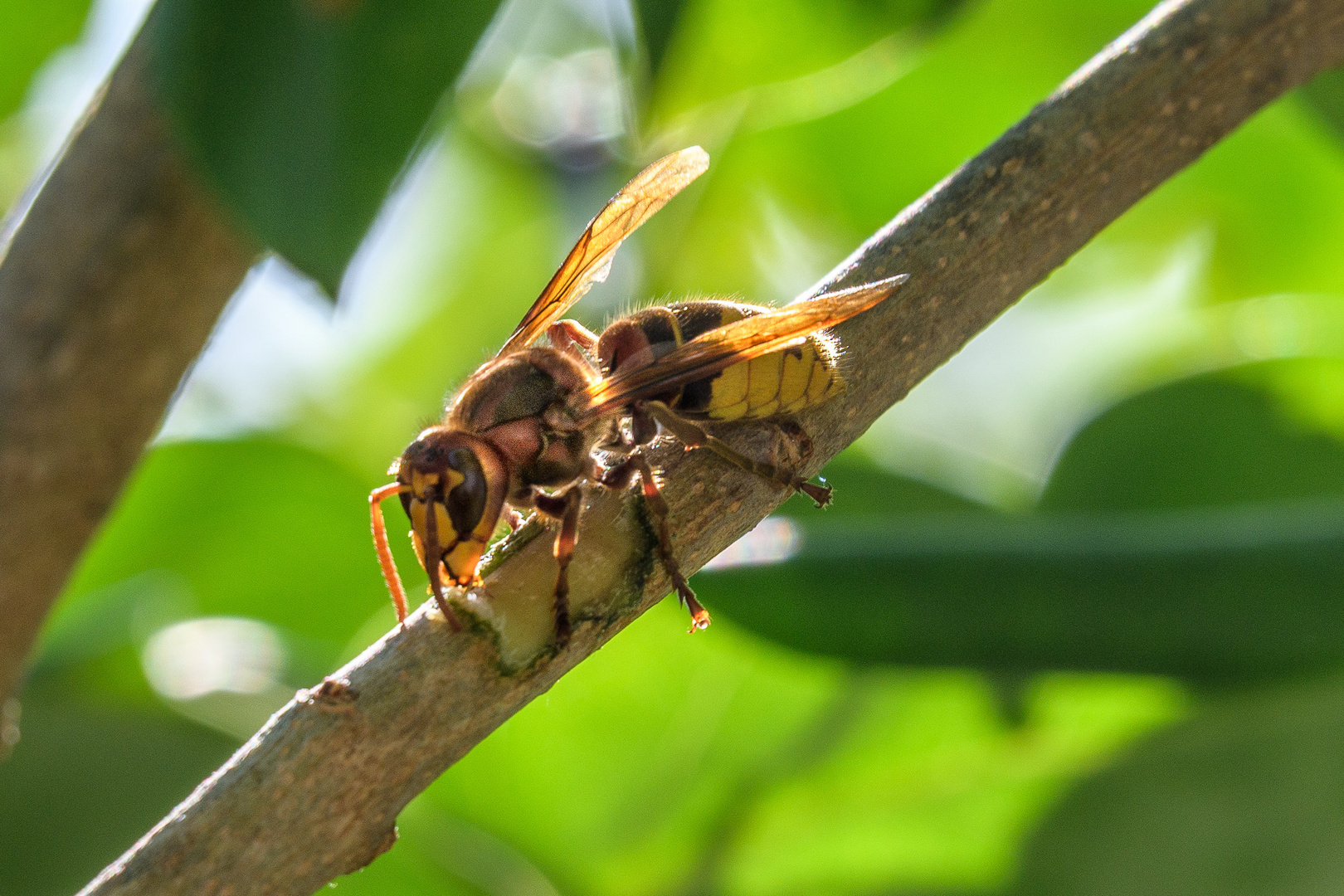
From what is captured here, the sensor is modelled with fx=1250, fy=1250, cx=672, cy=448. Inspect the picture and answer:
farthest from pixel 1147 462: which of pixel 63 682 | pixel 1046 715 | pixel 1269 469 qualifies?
pixel 63 682

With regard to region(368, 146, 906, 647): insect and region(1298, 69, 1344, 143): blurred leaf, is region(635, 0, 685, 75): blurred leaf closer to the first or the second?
region(368, 146, 906, 647): insect

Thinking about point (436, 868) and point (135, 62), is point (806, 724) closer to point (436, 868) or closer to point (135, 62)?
point (436, 868)

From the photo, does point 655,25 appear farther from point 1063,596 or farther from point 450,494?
point 1063,596

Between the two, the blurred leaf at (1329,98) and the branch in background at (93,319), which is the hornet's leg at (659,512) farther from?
the blurred leaf at (1329,98)

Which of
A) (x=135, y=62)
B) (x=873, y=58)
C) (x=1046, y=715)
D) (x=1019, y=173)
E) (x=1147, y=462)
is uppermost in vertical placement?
(x=135, y=62)

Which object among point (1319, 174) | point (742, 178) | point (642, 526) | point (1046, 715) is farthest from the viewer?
point (742, 178)

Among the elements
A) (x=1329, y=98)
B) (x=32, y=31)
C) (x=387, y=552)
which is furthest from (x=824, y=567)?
(x=32, y=31)

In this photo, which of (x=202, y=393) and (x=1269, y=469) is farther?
(x=202, y=393)
